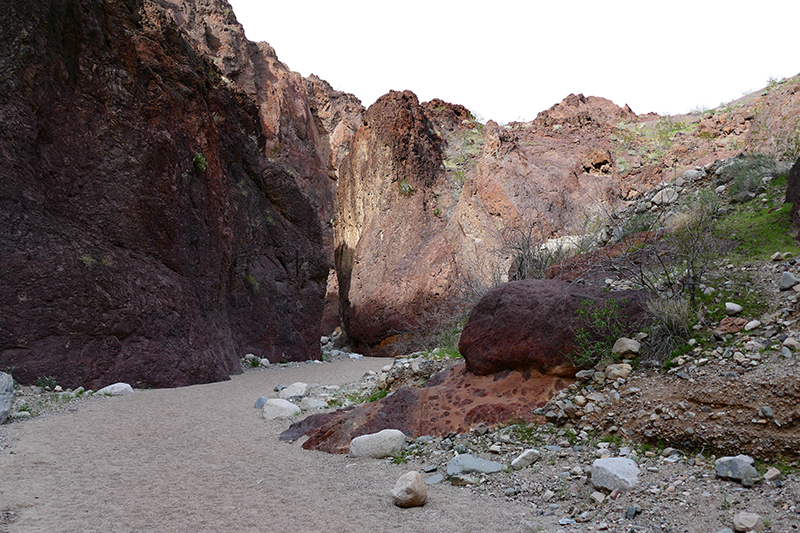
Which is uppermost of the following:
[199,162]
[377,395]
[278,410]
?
[199,162]

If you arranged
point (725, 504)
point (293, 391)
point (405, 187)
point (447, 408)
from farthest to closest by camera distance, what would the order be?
point (405, 187) < point (293, 391) < point (447, 408) < point (725, 504)

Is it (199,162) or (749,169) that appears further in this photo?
(199,162)

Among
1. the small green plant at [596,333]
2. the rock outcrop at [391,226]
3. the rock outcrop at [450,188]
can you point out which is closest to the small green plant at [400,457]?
the small green plant at [596,333]

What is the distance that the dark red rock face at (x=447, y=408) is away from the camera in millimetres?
4113

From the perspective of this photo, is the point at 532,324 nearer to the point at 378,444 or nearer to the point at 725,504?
the point at 378,444

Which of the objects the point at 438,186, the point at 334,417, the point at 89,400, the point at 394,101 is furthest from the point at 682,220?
the point at 394,101

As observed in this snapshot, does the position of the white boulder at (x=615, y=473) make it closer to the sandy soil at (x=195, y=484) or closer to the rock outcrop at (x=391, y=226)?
the sandy soil at (x=195, y=484)

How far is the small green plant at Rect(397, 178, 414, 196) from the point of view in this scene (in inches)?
771

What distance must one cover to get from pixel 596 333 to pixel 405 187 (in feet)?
52.6

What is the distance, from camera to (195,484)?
352 cm

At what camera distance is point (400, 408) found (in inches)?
185

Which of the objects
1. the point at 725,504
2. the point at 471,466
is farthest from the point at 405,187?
the point at 725,504

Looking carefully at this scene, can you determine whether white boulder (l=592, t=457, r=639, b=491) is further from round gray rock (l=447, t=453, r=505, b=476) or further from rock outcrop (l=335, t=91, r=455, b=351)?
rock outcrop (l=335, t=91, r=455, b=351)

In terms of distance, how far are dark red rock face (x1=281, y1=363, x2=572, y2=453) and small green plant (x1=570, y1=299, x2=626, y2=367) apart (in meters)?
0.28
